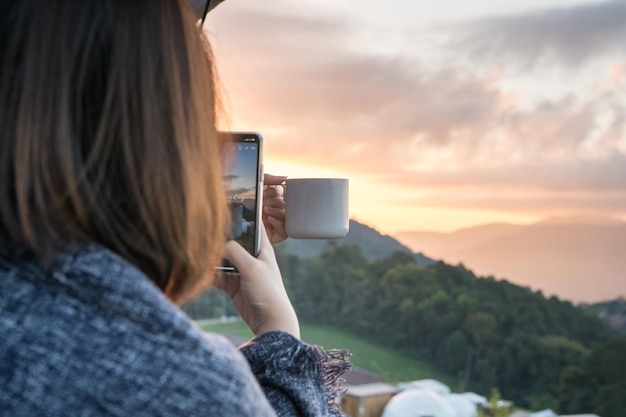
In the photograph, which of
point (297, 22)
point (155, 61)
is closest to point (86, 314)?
point (155, 61)

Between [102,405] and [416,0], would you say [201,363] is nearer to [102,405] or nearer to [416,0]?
[102,405]

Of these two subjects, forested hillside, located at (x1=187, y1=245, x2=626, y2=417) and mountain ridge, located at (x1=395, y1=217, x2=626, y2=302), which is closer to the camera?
mountain ridge, located at (x1=395, y1=217, x2=626, y2=302)

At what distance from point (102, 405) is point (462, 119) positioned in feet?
45.9

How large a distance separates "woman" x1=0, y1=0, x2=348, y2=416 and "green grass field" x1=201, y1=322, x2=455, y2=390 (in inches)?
445

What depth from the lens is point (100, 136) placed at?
1.58ft

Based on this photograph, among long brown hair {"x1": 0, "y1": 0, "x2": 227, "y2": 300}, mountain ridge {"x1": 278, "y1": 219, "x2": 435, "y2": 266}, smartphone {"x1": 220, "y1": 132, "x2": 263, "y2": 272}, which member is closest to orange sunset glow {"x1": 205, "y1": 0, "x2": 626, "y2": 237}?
mountain ridge {"x1": 278, "y1": 219, "x2": 435, "y2": 266}

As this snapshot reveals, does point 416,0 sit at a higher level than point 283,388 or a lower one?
higher

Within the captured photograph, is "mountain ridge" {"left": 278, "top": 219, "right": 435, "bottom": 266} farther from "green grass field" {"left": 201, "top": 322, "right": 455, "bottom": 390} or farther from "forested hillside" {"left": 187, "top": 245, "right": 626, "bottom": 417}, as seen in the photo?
"green grass field" {"left": 201, "top": 322, "right": 455, "bottom": 390}

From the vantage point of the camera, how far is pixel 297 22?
36.5 feet

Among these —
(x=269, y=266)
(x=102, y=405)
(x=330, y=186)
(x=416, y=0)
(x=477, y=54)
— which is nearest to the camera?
(x=102, y=405)

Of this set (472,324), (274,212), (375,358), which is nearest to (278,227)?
(274,212)

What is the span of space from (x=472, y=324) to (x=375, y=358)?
1872mm

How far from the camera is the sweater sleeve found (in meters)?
0.71

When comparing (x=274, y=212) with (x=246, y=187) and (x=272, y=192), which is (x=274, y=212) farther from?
(x=246, y=187)
